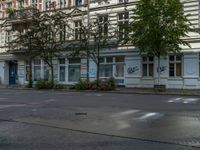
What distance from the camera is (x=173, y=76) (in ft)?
100

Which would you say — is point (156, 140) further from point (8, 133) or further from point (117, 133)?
point (8, 133)

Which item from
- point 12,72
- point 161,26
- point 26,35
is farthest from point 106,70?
point 12,72

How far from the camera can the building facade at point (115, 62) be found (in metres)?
29.5

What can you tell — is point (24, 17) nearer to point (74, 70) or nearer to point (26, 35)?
point (26, 35)

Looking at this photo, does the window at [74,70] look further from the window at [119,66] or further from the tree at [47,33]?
the window at [119,66]

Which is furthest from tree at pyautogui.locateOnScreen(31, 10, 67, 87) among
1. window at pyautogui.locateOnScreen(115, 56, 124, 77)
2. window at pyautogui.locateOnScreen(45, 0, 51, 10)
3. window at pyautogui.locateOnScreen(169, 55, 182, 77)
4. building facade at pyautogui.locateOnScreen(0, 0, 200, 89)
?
window at pyautogui.locateOnScreen(169, 55, 182, 77)

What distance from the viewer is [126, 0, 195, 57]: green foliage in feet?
85.3

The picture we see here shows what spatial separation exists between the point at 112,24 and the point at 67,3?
24.7 ft

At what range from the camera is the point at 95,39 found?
31375mm

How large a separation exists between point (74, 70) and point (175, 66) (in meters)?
11.8

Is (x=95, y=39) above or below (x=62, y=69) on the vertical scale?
above

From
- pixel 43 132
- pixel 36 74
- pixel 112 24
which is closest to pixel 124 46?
pixel 112 24

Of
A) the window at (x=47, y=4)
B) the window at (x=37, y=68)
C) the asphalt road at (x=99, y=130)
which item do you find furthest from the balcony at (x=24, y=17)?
the asphalt road at (x=99, y=130)

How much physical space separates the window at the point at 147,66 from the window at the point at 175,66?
1888 millimetres
